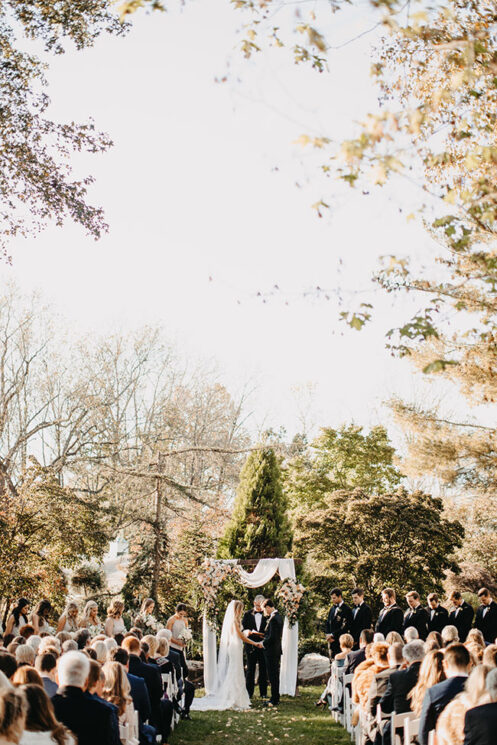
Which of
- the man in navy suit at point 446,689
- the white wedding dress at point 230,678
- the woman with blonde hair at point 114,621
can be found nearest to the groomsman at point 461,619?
the white wedding dress at point 230,678

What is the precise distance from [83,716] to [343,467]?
20.4m

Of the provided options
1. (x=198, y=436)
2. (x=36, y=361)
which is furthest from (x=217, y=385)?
(x=36, y=361)

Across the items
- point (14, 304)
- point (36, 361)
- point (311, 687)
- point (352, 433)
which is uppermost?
point (14, 304)

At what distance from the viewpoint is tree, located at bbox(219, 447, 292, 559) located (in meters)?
16.5

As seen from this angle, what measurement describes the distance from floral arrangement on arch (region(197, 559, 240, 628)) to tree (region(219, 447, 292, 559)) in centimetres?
229

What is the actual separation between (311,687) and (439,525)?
4.33 m

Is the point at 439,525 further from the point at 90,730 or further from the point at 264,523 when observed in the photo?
the point at 90,730

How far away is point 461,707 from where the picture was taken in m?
4.74

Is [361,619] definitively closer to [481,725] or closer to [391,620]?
[391,620]

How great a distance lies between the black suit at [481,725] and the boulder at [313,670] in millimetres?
11192

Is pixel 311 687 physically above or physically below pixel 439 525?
below

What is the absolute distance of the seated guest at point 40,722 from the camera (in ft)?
12.6

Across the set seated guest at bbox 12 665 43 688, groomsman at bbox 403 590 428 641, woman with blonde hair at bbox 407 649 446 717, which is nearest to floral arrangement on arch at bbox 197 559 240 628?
groomsman at bbox 403 590 428 641

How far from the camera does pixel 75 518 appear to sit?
13992 millimetres
